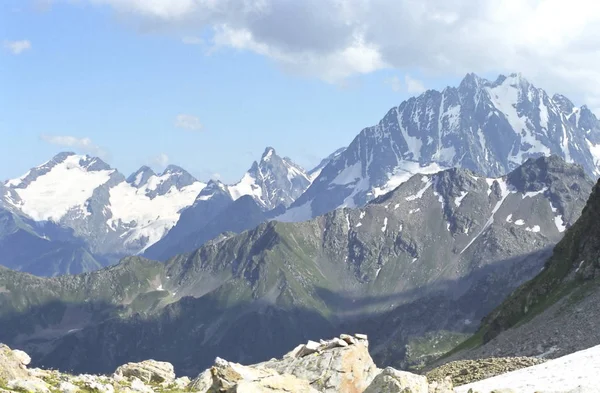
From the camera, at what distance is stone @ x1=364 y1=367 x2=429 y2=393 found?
38.1 metres

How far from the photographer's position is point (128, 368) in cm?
5975

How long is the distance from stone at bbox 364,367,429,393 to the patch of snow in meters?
8.18

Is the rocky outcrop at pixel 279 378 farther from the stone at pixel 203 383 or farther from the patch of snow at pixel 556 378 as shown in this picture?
the patch of snow at pixel 556 378

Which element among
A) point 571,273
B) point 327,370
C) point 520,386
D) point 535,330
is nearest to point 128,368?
point 327,370

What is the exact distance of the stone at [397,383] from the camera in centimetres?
3812

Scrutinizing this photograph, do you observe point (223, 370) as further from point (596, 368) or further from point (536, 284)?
point (536, 284)

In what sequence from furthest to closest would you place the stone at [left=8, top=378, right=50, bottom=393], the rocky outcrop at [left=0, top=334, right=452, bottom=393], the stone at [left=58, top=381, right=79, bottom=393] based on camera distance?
the stone at [left=58, top=381, right=79, bottom=393]
the rocky outcrop at [left=0, top=334, right=452, bottom=393]
the stone at [left=8, top=378, right=50, bottom=393]

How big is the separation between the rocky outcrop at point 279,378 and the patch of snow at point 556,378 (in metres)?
5.20

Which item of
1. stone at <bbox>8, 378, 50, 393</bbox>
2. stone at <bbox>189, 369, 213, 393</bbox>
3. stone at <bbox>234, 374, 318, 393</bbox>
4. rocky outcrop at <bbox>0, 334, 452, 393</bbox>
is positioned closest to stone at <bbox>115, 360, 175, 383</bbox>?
rocky outcrop at <bbox>0, 334, 452, 393</bbox>

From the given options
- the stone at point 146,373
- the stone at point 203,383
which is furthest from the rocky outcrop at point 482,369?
the stone at point 146,373

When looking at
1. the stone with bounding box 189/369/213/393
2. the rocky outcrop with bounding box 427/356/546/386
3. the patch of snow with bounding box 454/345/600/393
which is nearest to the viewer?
the patch of snow with bounding box 454/345/600/393

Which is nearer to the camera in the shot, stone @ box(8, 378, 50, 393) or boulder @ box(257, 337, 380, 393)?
stone @ box(8, 378, 50, 393)

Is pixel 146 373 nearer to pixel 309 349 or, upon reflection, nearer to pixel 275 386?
pixel 309 349

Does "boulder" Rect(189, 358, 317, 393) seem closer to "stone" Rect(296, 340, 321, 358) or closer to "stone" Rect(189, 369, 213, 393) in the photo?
"stone" Rect(189, 369, 213, 393)
